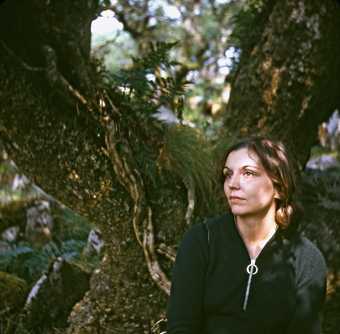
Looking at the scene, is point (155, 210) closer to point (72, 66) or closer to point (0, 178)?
point (72, 66)

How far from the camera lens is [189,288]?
245cm

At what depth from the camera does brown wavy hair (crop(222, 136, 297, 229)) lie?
250 cm

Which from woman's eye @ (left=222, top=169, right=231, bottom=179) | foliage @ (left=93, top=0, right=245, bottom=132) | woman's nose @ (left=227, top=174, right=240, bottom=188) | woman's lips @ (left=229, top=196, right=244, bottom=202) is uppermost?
foliage @ (left=93, top=0, right=245, bottom=132)

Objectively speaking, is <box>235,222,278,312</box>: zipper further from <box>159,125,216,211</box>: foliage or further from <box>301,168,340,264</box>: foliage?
<box>301,168,340,264</box>: foliage

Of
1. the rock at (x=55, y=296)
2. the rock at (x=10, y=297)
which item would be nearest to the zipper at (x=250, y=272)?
the rock at (x=55, y=296)

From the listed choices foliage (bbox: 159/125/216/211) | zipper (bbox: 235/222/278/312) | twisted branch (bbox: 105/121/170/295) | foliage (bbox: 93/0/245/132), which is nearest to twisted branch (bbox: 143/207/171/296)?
twisted branch (bbox: 105/121/170/295)

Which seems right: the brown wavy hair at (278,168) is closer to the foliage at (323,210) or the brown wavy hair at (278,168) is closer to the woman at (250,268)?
the woman at (250,268)

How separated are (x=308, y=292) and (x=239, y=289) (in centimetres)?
30

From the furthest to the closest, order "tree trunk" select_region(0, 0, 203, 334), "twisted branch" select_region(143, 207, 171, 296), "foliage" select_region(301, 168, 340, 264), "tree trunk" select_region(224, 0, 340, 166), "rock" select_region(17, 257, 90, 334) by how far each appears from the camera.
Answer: "rock" select_region(17, 257, 90, 334)
"foliage" select_region(301, 168, 340, 264)
"tree trunk" select_region(224, 0, 340, 166)
"twisted branch" select_region(143, 207, 171, 296)
"tree trunk" select_region(0, 0, 203, 334)

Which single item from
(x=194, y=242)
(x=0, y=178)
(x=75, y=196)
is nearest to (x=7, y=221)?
(x=0, y=178)

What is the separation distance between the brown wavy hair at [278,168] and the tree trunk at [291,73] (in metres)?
1.28

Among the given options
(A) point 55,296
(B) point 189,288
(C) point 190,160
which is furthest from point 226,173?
(A) point 55,296

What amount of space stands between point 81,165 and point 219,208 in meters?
0.89

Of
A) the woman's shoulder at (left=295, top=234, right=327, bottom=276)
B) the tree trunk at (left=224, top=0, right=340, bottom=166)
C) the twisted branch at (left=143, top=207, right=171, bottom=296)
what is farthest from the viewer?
the tree trunk at (left=224, top=0, right=340, bottom=166)
